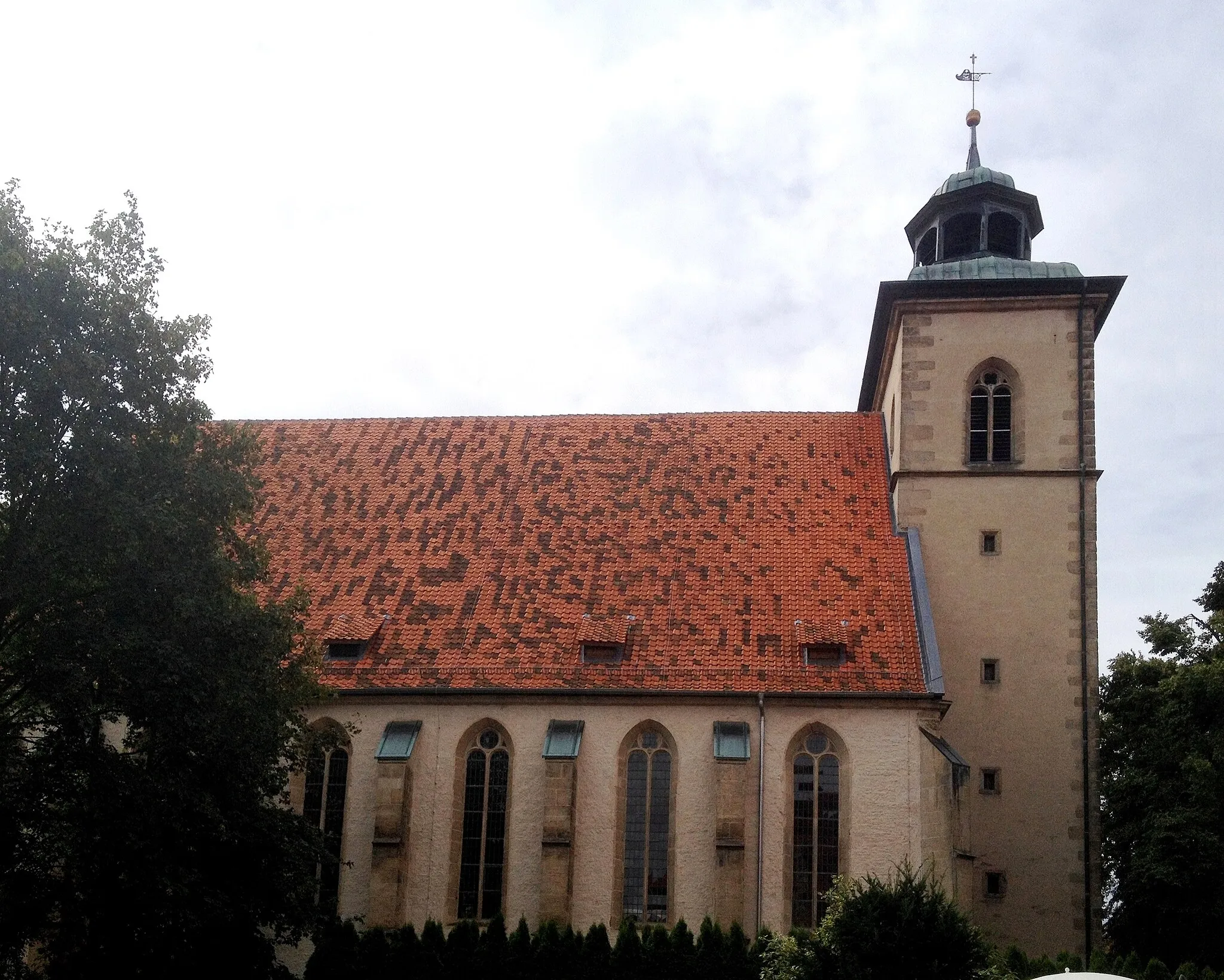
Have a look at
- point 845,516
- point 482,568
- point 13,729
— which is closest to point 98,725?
point 13,729

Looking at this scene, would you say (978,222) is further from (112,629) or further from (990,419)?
(112,629)

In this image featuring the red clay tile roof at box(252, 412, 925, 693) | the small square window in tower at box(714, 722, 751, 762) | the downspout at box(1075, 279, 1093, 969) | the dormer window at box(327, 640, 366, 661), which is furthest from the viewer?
the dormer window at box(327, 640, 366, 661)

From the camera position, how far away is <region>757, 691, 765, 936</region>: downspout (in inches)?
951

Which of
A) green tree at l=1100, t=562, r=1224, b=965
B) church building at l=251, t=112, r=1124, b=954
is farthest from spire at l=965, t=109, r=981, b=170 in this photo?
green tree at l=1100, t=562, r=1224, b=965

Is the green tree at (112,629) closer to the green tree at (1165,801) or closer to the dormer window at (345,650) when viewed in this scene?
the dormer window at (345,650)

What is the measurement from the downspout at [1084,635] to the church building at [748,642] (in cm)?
6

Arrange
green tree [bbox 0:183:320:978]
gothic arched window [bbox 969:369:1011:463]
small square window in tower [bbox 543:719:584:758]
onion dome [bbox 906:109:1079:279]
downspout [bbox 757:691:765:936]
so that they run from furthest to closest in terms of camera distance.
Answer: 1. onion dome [bbox 906:109:1079:279]
2. gothic arched window [bbox 969:369:1011:463]
3. small square window in tower [bbox 543:719:584:758]
4. downspout [bbox 757:691:765:936]
5. green tree [bbox 0:183:320:978]

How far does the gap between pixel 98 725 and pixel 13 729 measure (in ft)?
3.64

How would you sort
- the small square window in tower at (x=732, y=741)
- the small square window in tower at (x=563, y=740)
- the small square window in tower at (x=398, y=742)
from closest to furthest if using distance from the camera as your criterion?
the small square window in tower at (x=732, y=741) < the small square window in tower at (x=563, y=740) < the small square window in tower at (x=398, y=742)

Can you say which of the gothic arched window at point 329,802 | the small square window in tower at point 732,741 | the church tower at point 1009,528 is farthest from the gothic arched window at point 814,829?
the gothic arched window at point 329,802

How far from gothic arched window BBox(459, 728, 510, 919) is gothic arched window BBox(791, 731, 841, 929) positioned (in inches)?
210

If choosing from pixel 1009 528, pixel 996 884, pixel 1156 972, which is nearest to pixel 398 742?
pixel 996 884

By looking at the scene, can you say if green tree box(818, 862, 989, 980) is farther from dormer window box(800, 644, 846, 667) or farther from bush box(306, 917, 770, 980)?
dormer window box(800, 644, 846, 667)

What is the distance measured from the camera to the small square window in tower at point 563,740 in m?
24.9
